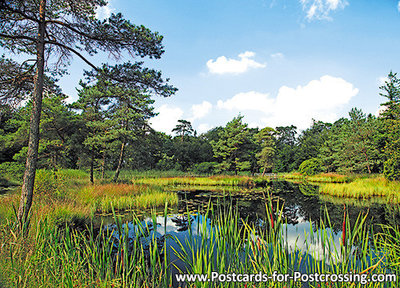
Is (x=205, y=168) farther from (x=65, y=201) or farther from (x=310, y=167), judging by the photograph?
(x=65, y=201)

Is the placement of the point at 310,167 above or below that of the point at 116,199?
above

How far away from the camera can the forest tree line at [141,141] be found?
10.5 meters

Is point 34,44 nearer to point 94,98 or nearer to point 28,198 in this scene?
point 28,198

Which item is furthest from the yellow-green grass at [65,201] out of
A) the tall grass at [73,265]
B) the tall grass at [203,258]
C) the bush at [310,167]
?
the bush at [310,167]

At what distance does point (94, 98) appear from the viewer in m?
12.8

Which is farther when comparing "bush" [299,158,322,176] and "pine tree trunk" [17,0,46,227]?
"bush" [299,158,322,176]

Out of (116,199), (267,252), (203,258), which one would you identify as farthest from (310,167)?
(267,252)

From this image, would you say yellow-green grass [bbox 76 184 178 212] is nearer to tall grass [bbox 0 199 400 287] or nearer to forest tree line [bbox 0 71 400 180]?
forest tree line [bbox 0 71 400 180]

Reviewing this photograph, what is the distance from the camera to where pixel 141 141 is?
52.0 ft

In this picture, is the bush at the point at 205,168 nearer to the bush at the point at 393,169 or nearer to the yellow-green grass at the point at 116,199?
the bush at the point at 393,169

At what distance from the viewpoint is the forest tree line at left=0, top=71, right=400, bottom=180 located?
1046 centimetres

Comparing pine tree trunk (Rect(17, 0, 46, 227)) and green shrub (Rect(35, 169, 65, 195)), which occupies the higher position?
pine tree trunk (Rect(17, 0, 46, 227))

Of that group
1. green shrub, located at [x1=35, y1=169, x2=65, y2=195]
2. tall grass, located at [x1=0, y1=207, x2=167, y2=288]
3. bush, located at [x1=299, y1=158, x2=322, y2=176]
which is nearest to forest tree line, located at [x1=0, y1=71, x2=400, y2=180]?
bush, located at [x1=299, y1=158, x2=322, y2=176]

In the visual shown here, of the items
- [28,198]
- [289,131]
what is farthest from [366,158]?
[289,131]
